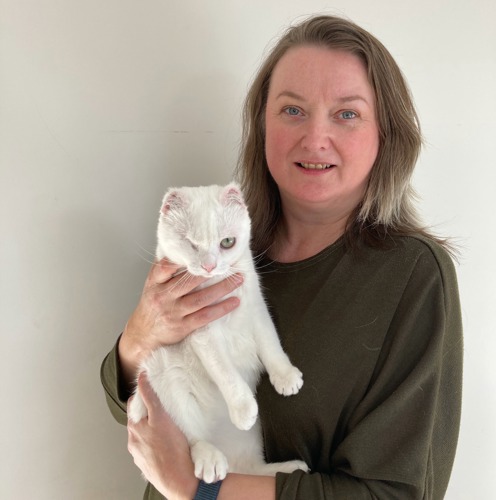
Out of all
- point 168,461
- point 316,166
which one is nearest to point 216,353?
point 168,461

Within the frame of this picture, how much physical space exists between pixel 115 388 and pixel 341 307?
0.72 m

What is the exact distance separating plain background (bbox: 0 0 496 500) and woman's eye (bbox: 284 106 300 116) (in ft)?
1.55

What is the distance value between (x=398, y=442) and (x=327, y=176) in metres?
0.68

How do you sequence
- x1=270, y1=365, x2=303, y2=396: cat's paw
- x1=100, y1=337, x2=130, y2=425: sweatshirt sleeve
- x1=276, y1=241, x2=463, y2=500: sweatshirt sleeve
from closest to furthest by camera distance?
x1=276, y1=241, x2=463, y2=500: sweatshirt sleeve, x1=270, y1=365, x2=303, y2=396: cat's paw, x1=100, y1=337, x2=130, y2=425: sweatshirt sleeve

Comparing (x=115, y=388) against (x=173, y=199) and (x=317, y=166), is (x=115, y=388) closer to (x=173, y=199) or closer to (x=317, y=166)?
(x=173, y=199)

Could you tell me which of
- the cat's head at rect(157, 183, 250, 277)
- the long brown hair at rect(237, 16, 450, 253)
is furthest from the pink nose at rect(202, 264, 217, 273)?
the long brown hair at rect(237, 16, 450, 253)

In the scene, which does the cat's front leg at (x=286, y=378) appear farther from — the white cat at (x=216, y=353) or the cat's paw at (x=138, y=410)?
the cat's paw at (x=138, y=410)

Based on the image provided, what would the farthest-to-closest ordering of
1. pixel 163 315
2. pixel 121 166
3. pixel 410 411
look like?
pixel 121 166 < pixel 163 315 < pixel 410 411

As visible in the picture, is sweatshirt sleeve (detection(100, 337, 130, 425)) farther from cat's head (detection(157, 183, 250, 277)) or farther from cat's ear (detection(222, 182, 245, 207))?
cat's ear (detection(222, 182, 245, 207))

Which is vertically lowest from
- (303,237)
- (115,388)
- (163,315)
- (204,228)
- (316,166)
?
(115,388)

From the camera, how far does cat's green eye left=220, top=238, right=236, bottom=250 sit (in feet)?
3.94

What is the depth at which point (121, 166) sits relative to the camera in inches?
61.9

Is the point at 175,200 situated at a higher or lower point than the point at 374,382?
higher

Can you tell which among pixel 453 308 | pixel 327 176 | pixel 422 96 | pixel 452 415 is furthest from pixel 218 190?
pixel 422 96
